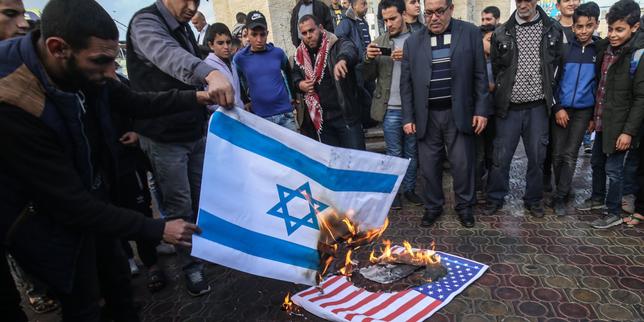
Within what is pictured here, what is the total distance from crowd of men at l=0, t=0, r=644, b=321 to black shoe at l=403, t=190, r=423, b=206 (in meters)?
0.03

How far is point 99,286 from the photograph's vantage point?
2211 mm

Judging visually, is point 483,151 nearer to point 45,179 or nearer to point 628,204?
point 628,204

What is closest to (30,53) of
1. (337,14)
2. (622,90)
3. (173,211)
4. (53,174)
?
(53,174)

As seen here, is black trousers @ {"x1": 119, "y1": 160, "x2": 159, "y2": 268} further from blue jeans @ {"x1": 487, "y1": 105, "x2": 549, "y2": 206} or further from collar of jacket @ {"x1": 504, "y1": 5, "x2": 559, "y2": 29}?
collar of jacket @ {"x1": 504, "y1": 5, "x2": 559, "y2": 29}

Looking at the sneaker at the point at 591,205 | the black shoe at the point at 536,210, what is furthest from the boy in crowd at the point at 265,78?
the sneaker at the point at 591,205

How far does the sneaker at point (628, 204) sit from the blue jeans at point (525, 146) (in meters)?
0.85

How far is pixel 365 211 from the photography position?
2605 millimetres

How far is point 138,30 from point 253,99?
2.14m

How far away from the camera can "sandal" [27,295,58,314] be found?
10.7 ft

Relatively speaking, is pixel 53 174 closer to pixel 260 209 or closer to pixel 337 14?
pixel 260 209

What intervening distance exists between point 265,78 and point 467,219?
2907mm

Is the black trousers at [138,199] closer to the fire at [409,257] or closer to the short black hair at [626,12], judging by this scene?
the fire at [409,257]

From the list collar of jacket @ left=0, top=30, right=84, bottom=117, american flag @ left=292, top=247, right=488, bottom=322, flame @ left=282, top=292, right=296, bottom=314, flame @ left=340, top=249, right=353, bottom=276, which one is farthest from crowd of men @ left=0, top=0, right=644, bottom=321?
flame @ left=340, top=249, right=353, bottom=276

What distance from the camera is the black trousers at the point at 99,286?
1.93 metres
